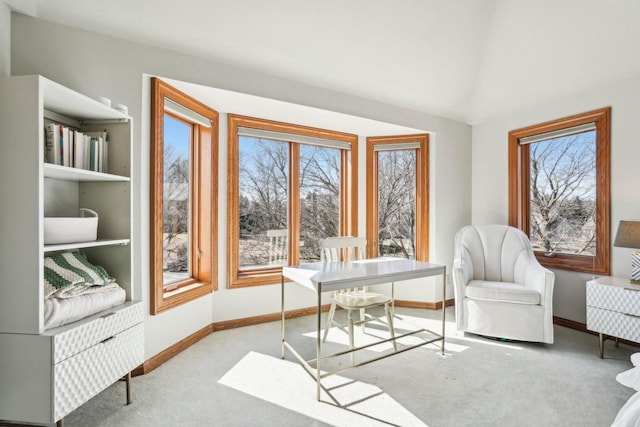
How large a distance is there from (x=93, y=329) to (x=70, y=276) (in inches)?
12.2

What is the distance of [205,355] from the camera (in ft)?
8.83

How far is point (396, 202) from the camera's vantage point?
427 centimetres

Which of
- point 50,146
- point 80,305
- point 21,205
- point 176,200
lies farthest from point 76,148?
point 176,200

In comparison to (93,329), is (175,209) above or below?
above

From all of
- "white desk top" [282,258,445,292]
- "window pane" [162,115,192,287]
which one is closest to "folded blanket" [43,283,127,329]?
"window pane" [162,115,192,287]

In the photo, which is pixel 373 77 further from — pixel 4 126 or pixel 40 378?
pixel 40 378

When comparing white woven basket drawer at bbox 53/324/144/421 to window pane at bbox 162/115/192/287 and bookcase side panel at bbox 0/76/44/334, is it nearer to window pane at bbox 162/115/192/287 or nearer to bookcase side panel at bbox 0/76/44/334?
bookcase side panel at bbox 0/76/44/334

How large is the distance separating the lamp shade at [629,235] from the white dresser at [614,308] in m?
0.32

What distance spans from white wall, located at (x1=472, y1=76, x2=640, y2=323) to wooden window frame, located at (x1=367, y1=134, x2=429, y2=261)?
732 millimetres

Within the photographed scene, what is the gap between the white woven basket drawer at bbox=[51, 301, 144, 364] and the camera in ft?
5.09

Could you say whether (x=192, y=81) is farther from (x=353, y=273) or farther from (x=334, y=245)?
(x=353, y=273)

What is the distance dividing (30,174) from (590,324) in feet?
12.9

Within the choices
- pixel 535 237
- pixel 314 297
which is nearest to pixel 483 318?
pixel 535 237

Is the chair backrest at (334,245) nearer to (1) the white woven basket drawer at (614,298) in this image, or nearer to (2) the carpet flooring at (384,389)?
(2) the carpet flooring at (384,389)
